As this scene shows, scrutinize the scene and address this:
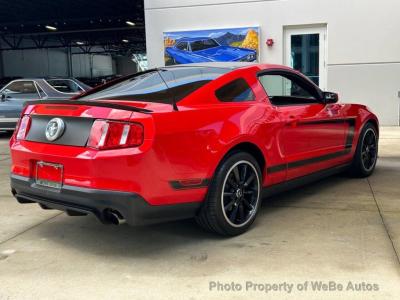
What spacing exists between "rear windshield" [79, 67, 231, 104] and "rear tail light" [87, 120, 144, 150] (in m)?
0.45

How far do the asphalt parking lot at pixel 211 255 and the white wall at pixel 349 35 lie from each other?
6810 mm

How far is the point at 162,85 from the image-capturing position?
4.29 metres

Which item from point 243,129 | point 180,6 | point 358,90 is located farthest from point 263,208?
point 180,6

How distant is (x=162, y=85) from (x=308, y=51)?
8.46 m

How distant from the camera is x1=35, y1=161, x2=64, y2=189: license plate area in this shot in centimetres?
373

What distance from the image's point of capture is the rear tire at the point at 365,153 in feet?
19.9

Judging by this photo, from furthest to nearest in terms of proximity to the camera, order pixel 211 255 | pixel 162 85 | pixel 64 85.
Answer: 1. pixel 64 85
2. pixel 162 85
3. pixel 211 255

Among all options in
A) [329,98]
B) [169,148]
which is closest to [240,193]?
[169,148]

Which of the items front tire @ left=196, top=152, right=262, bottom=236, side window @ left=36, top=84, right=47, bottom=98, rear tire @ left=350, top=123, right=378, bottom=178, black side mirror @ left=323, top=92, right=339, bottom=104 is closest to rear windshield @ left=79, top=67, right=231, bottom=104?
front tire @ left=196, top=152, right=262, bottom=236

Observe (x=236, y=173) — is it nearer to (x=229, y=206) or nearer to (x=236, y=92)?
(x=229, y=206)

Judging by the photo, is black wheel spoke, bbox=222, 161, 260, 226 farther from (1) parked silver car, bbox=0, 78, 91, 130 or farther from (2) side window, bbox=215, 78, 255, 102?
(1) parked silver car, bbox=0, 78, 91, 130

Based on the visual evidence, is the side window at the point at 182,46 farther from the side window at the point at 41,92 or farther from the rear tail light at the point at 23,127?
the rear tail light at the point at 23,127

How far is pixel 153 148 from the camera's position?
11.5 feet

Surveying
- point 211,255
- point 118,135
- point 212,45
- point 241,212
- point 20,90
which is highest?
point 212,45
